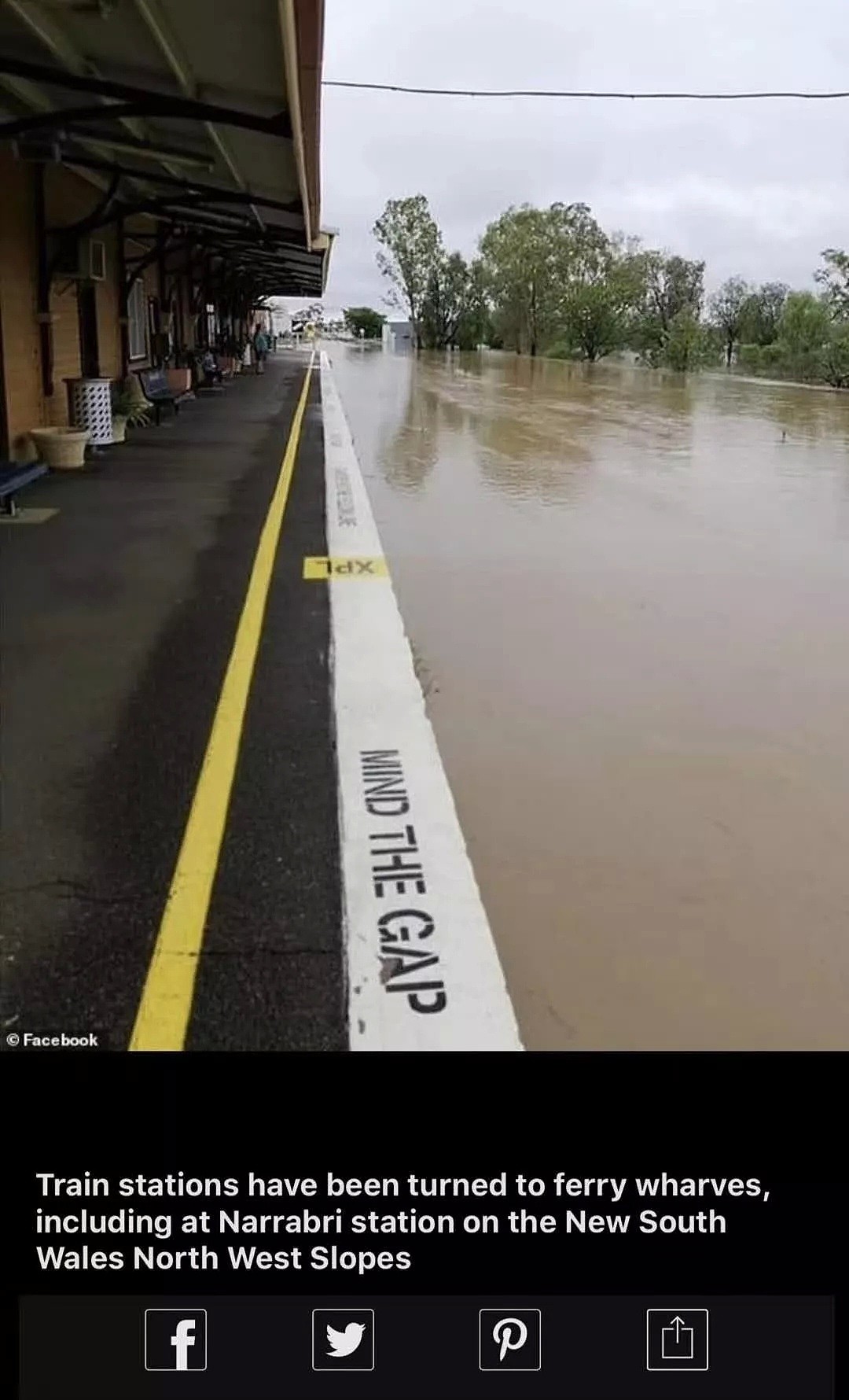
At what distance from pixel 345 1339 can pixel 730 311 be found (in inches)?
2462

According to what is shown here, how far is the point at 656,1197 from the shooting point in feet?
5.45

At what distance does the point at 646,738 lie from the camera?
459 centimetres

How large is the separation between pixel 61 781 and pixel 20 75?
5555 millimetres

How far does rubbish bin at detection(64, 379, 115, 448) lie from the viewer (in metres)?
13.0

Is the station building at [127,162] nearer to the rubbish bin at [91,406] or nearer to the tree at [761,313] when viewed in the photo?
the rubbish bin at [91,406]

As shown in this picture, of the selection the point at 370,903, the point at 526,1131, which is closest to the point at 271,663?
the point at 370,903

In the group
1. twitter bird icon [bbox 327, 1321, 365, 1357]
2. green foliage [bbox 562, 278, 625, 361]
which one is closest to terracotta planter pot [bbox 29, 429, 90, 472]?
twitter bird icon [bbox 327, 1321, 365, 1357]

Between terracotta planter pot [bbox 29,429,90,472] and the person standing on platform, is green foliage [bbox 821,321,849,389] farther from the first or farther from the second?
terracotta planter pot [bbox 29,429,90,472]

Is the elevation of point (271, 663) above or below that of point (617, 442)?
below

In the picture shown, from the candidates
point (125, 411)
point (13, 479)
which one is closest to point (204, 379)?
point (125, 411)

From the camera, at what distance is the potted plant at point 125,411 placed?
14594 millimetres

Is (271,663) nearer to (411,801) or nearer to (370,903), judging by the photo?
(411,801)

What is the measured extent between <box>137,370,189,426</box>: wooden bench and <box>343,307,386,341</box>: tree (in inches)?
3540

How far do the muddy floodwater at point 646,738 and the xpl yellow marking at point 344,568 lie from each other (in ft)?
0.47
